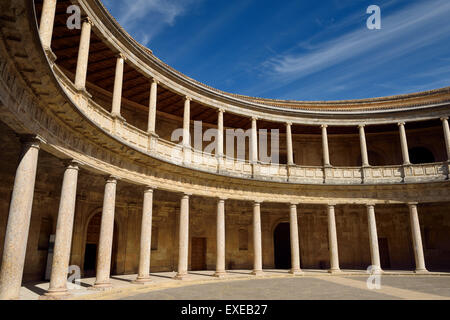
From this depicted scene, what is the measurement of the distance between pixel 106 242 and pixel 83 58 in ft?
21.1

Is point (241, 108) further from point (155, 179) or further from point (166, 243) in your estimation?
point (166, 243)

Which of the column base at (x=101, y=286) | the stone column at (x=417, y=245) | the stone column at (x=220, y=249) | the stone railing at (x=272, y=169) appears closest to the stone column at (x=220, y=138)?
the stone railing at (x=272, y=169)

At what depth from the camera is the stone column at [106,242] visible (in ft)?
36.6

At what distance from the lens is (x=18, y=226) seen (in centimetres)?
760

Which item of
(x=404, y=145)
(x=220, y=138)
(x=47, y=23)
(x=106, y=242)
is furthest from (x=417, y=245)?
(x=47, y=23)

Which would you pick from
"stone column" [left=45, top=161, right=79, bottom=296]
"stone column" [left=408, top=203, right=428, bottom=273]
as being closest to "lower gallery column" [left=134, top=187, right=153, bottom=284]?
"stone column" [left=45, top=161, right=79, bottom=296]

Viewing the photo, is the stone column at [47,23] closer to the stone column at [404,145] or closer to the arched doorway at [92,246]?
the arched doorway at [92,246]

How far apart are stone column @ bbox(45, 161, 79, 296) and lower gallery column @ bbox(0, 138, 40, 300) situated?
1712mm

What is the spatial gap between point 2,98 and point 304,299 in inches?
370

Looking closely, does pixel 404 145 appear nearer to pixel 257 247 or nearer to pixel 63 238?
pixel 257 247

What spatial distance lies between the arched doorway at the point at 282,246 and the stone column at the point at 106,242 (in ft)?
44.9

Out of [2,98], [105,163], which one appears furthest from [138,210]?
[2,98]
